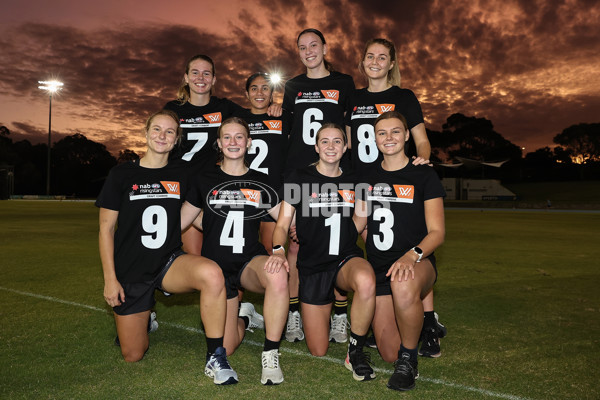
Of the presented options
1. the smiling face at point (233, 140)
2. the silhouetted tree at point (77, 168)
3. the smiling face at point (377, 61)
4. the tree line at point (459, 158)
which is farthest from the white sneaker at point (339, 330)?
the silhouetted tree at point (77, 168)

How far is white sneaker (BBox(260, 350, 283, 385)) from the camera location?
9.10 feet

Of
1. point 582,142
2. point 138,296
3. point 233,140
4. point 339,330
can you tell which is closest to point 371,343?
point 339,330

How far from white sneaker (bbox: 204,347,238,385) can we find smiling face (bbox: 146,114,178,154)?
5.05ft

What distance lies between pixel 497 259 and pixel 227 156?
621 cm

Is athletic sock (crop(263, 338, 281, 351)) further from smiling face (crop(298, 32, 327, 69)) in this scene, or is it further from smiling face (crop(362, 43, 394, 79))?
smiling face (crop(298, 32, 327, 69))

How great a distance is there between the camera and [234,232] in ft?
11.3

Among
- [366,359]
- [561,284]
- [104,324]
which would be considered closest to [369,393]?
[366,359]

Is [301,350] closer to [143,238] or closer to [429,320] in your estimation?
[429,320]

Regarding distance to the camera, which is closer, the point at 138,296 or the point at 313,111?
the point at 138,296

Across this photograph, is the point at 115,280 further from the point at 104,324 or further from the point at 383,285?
the point at 383,285

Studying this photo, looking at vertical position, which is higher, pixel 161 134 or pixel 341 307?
pixel 161 134

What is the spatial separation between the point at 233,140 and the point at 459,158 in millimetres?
58110

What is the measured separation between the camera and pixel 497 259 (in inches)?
312

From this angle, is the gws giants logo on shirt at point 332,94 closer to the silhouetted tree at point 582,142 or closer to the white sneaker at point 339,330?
the white sneaker at point 339,330
